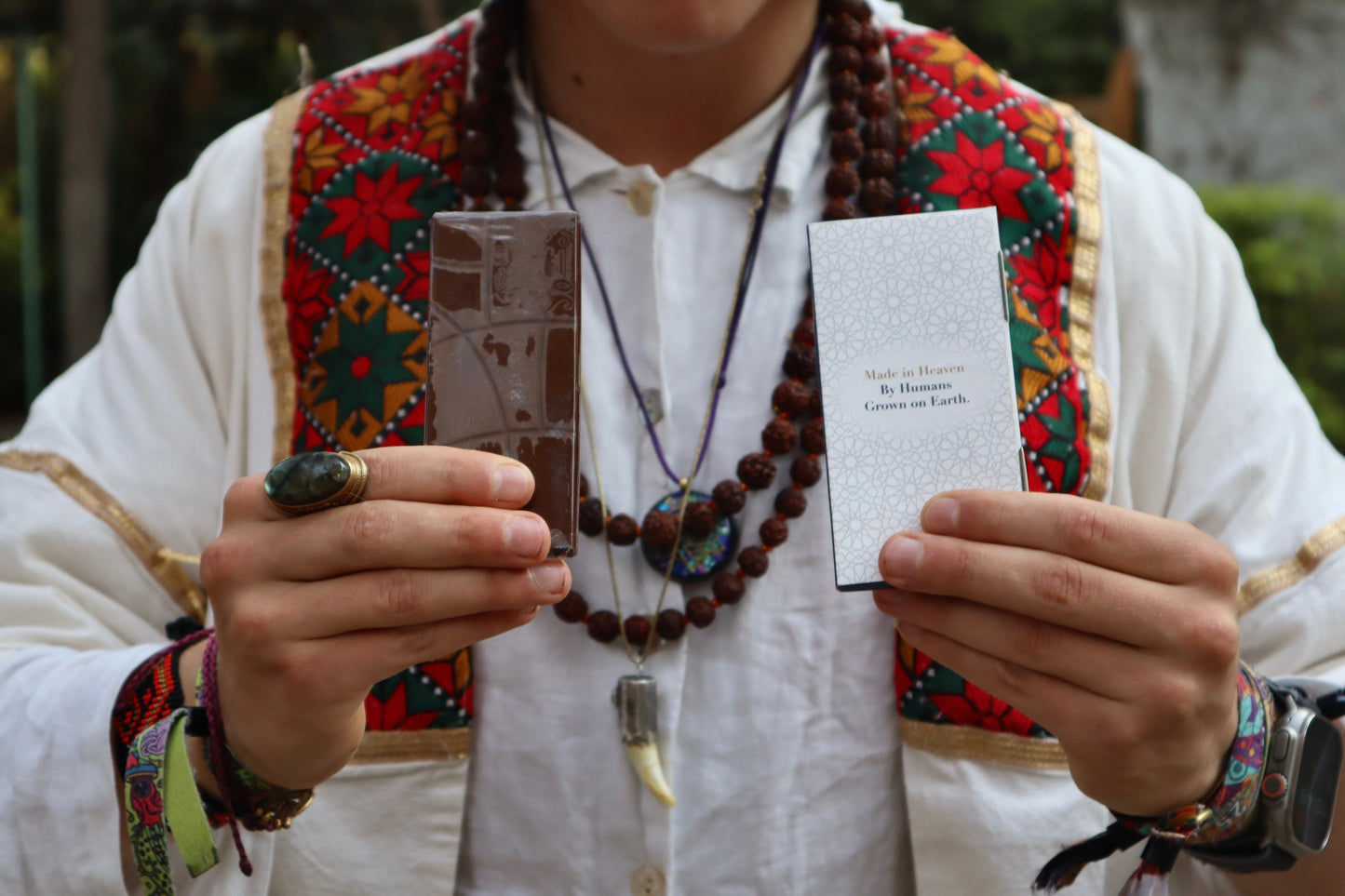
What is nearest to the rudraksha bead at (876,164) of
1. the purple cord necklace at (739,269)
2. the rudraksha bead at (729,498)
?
the purple cord necklace at (739,269)

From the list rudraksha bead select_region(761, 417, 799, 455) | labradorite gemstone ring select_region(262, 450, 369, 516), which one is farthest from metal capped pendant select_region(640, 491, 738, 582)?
labradorite gemstone ring select_region(262, 450, 369, 516)

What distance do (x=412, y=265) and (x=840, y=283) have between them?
631 mm

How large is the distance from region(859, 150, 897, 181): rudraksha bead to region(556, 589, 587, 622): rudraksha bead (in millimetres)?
676

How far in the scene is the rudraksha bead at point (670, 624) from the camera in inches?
56.3

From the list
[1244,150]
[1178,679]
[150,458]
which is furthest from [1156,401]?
[1244,150]

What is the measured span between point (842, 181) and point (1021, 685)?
72 cm

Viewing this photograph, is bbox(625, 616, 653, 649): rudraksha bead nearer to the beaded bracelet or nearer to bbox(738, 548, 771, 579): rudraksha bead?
bbox(738, 548, 771, 579): rudraksha bead

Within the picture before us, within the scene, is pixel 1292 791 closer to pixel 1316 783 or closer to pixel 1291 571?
pixel 1316 783

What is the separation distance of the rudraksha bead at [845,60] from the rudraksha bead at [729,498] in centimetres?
60

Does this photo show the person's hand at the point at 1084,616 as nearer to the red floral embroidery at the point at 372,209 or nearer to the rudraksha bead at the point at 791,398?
the rudraksha bead at the point at 791,398

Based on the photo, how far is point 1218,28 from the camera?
7.99 metres

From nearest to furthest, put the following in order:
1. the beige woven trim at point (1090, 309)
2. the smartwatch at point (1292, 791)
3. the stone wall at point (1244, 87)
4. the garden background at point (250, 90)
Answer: the smartwatch at point (1292, 791)
the beige woven trim at point (1090, 309)
the garden background at point (250, 90)
the stone wall at point (1244, 87)

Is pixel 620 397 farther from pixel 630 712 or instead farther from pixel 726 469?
pixel 630 712

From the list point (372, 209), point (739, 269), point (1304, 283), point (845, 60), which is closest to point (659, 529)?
point (739, 269)
